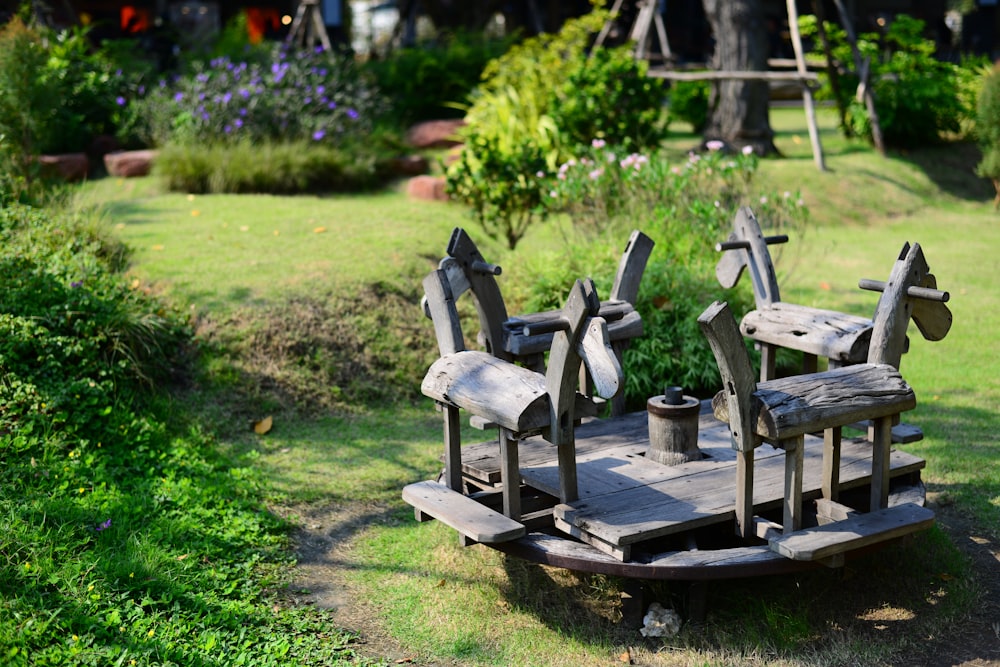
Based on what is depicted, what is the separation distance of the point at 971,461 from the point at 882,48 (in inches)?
774

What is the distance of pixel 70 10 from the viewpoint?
14.9 meters

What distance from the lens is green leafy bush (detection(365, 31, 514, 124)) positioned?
14.3 metres

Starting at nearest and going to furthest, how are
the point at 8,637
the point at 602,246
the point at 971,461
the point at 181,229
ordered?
1. the point at 8,637
2. the point at 971,461
3. the point at 602,246
4. the point at 181,229

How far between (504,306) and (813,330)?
143cm

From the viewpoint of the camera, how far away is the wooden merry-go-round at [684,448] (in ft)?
12.0

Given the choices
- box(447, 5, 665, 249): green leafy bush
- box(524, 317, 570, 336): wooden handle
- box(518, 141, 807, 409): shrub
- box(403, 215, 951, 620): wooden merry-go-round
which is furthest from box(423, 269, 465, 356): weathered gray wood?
box(447, 5, 665, 249): green leafy bush

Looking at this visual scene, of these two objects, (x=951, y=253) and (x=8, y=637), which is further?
(x=951, y=253)

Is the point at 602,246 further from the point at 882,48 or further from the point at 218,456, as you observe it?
the point at 882,48

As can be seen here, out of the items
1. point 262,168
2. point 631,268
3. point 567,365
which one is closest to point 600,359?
point 567,365

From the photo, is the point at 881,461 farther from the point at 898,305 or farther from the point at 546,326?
the point at 546,326

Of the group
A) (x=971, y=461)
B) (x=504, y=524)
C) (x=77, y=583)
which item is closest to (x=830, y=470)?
(x=504, y=524)

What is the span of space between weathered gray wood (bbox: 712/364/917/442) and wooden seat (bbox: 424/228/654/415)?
1.08 metres

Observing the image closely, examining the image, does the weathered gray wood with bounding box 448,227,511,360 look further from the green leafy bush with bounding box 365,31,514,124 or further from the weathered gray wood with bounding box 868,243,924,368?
the green leafy bush with bounding box 365,31,514,124

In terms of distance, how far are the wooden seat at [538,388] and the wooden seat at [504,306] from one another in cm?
40
